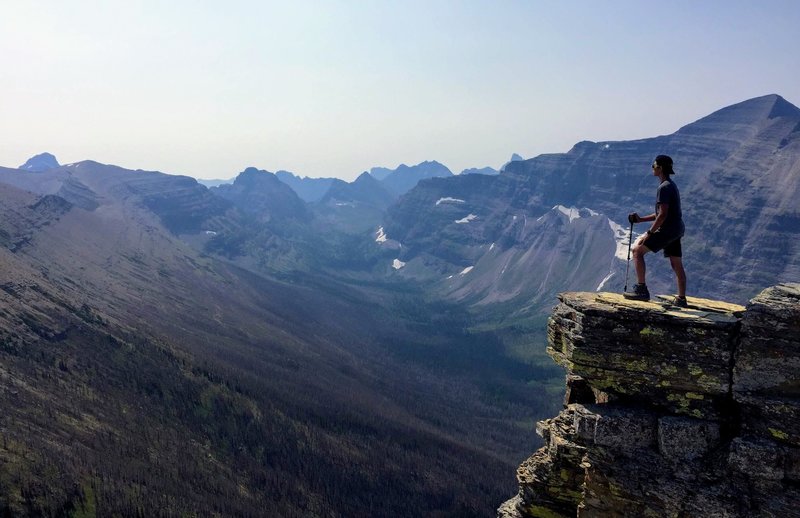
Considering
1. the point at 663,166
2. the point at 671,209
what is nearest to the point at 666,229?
the point at 671,209

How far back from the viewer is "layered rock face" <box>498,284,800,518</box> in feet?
62.9

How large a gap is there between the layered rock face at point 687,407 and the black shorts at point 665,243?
99.0 inches

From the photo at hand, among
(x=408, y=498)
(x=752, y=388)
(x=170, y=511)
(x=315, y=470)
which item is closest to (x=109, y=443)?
(x=170, y=511)

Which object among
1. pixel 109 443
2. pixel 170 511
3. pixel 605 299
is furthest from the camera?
pixel 109 443

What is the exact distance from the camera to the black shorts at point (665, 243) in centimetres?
2388

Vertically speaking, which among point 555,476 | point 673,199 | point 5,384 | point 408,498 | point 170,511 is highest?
point 673,199

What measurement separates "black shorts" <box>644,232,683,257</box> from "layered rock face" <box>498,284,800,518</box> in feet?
8.25

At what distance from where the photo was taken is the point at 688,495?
2017 centimetres

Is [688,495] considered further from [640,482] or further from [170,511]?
[170,511]

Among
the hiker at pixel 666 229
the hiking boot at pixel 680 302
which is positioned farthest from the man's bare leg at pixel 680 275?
the hiking boot at pixel 680 302

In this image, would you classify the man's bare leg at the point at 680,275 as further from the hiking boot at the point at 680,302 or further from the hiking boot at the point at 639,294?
the hiking boot at the point at 639,294

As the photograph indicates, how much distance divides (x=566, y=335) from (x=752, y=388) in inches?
278

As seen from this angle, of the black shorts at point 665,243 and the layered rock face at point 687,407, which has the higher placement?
the black shorts at point 665,243

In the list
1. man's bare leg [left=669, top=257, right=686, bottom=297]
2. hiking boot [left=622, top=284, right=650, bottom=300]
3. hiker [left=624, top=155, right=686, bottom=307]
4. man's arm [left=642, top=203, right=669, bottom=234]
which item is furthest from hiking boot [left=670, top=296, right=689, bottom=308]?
man's arm [left=642, top=203, right=669, bottom=234]
